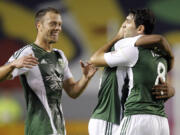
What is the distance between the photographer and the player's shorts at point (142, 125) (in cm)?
329

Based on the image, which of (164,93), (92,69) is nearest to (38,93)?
(92,69)

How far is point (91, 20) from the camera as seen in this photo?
7922 millimetres

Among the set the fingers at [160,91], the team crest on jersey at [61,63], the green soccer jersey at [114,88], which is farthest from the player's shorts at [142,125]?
the team crest on jersey at [61,63]

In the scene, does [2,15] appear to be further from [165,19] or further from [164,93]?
[164,93]

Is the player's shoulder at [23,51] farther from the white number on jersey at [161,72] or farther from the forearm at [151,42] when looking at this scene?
the white number on jersey at [161,72]

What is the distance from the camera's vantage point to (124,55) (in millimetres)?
3355

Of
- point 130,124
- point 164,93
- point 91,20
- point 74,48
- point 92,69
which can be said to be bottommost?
point 130,124

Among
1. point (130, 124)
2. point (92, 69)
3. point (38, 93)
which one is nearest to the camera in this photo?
point (130, 124)

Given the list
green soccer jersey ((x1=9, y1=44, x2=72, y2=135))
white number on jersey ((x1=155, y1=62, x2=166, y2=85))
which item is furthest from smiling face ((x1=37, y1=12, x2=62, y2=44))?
white number on jersey ((x1=155, y1=62, x2=166, y2=85))

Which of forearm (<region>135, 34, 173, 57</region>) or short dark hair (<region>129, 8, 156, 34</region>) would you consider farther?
short dark hair (<region>129, 8, 156, 34</region>)

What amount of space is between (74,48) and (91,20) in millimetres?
576

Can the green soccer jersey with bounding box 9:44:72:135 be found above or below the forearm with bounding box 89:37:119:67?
below

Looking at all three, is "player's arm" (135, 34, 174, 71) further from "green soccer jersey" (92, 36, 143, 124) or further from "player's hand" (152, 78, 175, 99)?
"player's hand" (152, 78, 175, 99)

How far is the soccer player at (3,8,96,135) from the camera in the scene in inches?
138
